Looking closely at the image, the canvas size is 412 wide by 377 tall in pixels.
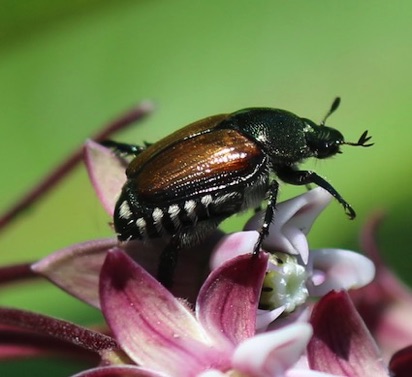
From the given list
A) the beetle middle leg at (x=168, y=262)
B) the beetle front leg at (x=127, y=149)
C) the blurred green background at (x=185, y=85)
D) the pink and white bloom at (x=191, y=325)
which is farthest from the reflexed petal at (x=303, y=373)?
the blurred green background at (x=185, y=85)

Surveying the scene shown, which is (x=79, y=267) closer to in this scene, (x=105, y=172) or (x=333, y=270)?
(x=105, y=172)

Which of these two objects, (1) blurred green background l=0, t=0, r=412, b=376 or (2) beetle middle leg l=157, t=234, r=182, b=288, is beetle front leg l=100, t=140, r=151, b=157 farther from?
(1) blurred green background l=0, t=0, r=412, b=376

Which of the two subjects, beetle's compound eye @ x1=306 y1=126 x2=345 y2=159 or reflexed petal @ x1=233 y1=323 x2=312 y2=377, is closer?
reflexed petal @ x1=233 y1=323 x2=312 y2=377

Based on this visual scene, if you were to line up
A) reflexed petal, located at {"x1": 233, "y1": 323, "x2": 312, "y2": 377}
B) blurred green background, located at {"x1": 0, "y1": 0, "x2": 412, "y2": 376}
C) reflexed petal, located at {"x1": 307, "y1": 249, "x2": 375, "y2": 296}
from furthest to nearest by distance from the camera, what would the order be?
blurred green background, located at {"x1": 0, "y1": 0, "x2": 412, "y2": 376}, reflexed petal, located at {"x1": 307, "y1": 249, "x2": 375, "y2": 296}, reflexed petal, located at {"x1": 233, "y1": 323, "x2": 312, "y2": 377}

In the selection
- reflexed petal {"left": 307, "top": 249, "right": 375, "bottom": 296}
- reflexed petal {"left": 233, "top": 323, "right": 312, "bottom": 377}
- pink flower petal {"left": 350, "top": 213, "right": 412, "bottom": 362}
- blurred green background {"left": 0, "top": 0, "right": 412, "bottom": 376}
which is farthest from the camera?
blurred green background {"left": 0, "top": 0, "right": 412, "bottom": 376}

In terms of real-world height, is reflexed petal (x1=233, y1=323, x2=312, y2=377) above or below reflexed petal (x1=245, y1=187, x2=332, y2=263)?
below

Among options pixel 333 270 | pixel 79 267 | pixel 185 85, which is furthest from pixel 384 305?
pixel 185 85

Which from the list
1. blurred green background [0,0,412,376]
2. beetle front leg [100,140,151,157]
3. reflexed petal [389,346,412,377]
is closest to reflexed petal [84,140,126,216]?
beetle front leg [100,140,151,157]
